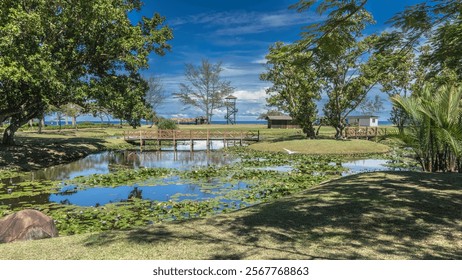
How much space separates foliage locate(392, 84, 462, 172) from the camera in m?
10.4

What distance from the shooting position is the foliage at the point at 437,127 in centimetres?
1043

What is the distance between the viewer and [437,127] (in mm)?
10578

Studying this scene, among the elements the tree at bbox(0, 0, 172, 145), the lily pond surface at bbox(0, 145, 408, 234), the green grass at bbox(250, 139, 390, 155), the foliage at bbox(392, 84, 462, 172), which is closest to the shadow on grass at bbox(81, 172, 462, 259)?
the foliage at bbox(392, 84, 462, 172)

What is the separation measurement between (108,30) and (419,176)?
18.1 metres

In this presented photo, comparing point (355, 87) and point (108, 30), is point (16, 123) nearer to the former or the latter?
point (108, 30)

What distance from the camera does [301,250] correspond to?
511 centimetres

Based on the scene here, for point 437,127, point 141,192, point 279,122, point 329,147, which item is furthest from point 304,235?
point 279,122

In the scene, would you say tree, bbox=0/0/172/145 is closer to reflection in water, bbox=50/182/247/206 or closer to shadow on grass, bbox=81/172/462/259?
reflection in water, bbox=50/182/247/206

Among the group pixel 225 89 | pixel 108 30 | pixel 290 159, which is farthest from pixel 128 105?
pixel 225 89

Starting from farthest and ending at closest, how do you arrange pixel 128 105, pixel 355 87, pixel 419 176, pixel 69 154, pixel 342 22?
pixel 355 87 < pixel 69 154 < pixel 128 105 < pixel 419 176 < pixel 342 22

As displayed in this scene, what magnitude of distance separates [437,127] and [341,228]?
6602mm

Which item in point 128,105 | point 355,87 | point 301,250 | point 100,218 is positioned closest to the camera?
point 301,250

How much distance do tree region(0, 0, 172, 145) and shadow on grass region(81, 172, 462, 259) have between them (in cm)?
1364

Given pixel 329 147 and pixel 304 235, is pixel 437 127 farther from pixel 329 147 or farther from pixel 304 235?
pixel 329 147
